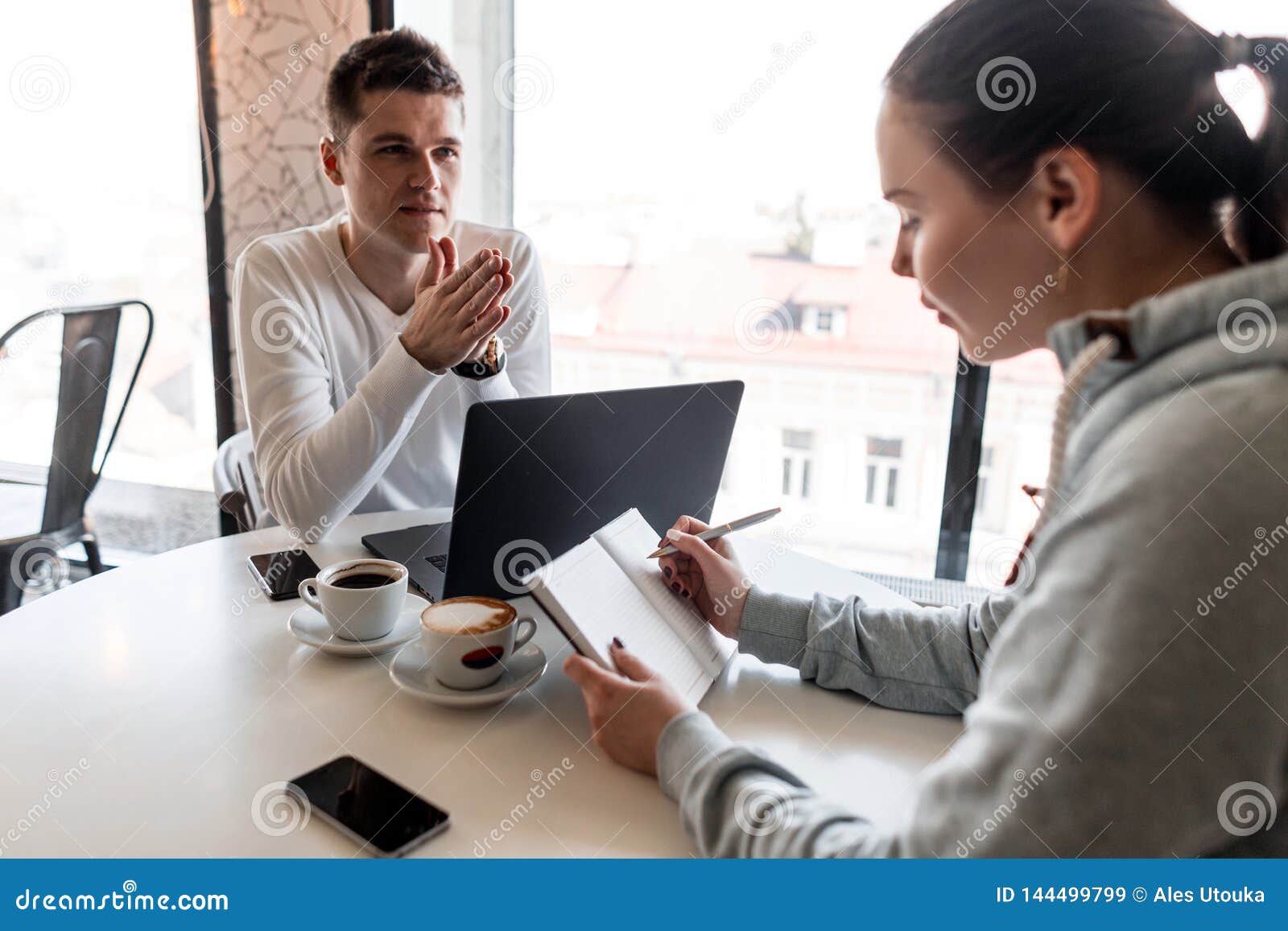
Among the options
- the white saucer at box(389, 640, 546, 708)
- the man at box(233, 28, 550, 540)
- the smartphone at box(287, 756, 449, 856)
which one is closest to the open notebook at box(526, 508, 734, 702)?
the white saucer at box(389, 640, 546, 708)

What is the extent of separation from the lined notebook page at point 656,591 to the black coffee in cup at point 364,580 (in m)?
0.26

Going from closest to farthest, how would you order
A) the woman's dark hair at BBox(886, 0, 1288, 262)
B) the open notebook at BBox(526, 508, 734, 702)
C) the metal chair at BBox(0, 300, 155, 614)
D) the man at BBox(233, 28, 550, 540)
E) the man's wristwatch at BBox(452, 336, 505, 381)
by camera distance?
the woman's dark hair at BBox(886, 0, 1288, 262) → the open notebook at BBox(526, 508, 734, 702) → the man at BBox(233, 28, 550, 540) → the man's wristwatch at BBox(452, 336, 505, 381) → the metal chair at BBox(0, 300, 155, 614)

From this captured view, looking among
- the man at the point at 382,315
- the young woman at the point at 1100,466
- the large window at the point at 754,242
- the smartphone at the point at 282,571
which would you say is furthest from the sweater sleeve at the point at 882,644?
the large window at the point at 754,242

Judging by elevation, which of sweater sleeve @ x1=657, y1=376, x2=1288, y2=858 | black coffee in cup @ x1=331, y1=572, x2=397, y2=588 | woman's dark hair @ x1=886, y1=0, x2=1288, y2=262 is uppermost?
woman's dark hair @ x1=886, y1=0, x2=1288, y2=262

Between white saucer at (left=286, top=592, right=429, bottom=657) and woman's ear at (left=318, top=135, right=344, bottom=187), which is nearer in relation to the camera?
white saucer at (left=286, top=592, right=429, bottom=657)

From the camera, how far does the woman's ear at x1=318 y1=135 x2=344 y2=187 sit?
5.86ft

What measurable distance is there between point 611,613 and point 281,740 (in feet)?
1.10

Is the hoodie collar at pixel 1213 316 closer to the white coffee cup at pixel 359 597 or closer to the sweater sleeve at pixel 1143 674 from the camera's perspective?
the sweater sleeve at pixel 1143 674

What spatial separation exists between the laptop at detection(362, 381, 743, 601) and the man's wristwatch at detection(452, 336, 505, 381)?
0.45m

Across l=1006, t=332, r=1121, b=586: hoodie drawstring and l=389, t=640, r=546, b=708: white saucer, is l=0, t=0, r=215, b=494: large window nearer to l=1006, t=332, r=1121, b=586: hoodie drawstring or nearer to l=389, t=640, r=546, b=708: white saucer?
l=389, t=640, r=546, b=708: white saucer

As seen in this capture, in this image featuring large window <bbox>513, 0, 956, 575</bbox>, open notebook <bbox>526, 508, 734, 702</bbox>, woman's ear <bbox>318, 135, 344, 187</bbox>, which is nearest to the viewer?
open notebook <bbox>526, 508, 734, 702</bbox>

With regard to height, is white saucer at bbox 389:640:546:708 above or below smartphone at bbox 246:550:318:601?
above

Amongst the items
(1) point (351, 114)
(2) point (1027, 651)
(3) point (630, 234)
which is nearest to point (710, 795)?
(2) point (1027, 651)

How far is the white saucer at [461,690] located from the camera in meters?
0.92
